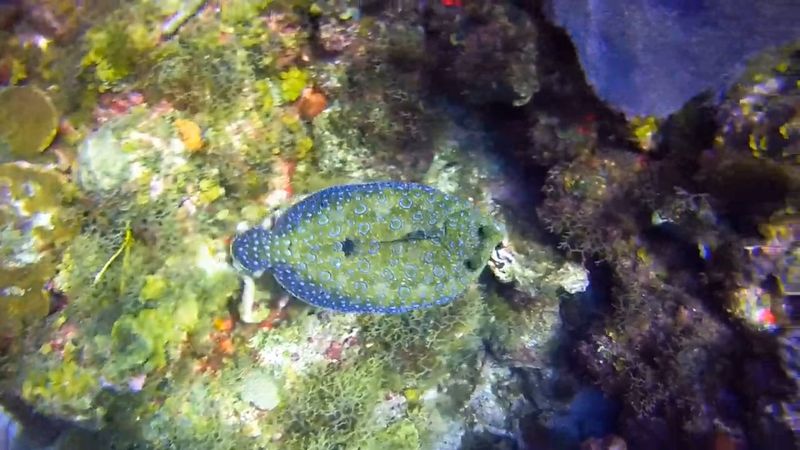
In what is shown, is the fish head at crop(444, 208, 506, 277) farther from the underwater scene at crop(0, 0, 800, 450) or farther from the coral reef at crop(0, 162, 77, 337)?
the coral reef at crop(0, 162, 77, 337)

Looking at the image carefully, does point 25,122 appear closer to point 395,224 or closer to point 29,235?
point 29,235

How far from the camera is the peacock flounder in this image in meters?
4.64

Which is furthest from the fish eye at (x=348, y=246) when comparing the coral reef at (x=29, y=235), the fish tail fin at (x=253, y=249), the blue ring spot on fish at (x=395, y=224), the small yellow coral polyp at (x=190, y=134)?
the coral reef at (x=29, y=235)

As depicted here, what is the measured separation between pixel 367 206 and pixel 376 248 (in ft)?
1.23

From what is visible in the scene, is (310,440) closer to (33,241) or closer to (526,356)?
(526,356)

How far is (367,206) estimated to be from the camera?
4773 mm

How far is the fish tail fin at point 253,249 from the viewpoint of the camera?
4551mm

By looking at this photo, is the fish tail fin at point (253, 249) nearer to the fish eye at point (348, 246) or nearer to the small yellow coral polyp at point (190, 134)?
the fish eye at point (348, 246)

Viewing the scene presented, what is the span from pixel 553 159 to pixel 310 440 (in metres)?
3.76

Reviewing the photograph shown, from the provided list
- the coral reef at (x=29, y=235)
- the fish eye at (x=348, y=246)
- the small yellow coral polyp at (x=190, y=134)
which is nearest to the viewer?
the coral reef at (x=29, y=235)

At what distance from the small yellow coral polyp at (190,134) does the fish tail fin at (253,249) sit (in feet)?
2.86

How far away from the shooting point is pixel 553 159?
17.6 ft

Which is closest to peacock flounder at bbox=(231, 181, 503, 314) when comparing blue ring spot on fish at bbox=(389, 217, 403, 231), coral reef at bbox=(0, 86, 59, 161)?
blue ring spot on fish at bbox=(389, 217, 403, 231)

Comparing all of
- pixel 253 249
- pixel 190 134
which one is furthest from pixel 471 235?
pixel 190 134
